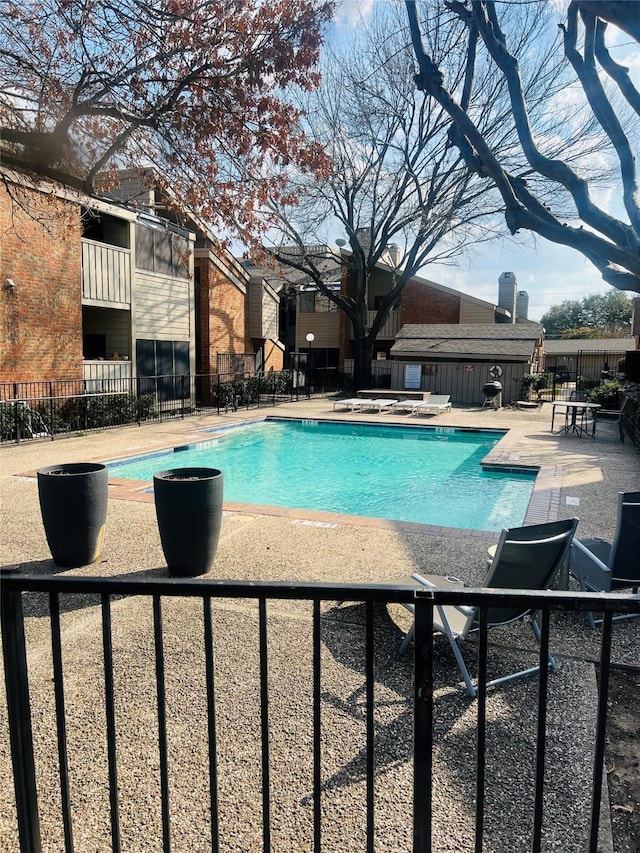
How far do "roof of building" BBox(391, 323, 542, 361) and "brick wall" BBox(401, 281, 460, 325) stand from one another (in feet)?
8.45

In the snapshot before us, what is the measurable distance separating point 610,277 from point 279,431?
12062 mm

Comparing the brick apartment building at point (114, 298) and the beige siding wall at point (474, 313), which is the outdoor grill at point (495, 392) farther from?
the brick apartment building at point (114, 298)

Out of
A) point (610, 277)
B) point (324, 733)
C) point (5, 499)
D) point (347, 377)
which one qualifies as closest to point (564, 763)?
point (324, 733)

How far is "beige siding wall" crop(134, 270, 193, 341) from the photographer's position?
18.5 m

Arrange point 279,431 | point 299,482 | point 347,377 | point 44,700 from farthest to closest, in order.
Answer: point 347,377, point 279,431, point 299,482, point 44,700

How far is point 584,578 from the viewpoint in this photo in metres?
4.47

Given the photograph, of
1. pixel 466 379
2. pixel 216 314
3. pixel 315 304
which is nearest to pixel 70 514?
pixel 216 314

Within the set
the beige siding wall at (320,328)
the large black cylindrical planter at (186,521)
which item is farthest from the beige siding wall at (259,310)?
the large black cylindrical planter at (186,521)

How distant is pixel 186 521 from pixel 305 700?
7.32 feet

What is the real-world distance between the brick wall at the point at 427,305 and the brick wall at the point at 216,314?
42.1ft

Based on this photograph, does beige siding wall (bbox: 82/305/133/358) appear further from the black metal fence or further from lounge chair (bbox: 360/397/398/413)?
the black metal fence

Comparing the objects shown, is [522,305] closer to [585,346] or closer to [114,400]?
[585,346]

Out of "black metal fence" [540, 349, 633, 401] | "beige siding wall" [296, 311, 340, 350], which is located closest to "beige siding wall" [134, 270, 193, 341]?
"beige siding wall" [296, 311, 340, 350]

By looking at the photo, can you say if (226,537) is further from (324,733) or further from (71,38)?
(71,38)
